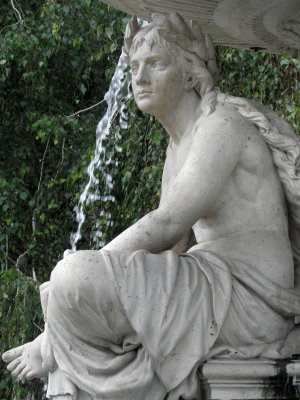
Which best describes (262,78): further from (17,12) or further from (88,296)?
(88,296)

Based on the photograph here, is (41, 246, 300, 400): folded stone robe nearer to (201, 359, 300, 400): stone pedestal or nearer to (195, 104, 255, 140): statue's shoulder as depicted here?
(201, 359, 300, 400): stone pedestal

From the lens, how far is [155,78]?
11.4 feet

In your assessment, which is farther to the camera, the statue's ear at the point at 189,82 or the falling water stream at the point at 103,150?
the falling water stream at the point at 103,150

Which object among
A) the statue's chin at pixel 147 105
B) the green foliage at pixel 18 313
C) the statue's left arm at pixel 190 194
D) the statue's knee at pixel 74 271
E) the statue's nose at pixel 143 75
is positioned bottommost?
the green foliage at pixel 18 313

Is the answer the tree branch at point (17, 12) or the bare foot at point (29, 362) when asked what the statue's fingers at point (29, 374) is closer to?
the bare foot at point (29, 362)

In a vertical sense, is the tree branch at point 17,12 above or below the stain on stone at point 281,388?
above

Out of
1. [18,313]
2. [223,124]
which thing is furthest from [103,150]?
[223,124]

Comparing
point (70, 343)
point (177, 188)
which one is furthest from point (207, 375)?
point (177, 188)

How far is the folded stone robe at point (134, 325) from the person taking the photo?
295 centimetres

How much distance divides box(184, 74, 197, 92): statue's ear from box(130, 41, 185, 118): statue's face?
0.02m

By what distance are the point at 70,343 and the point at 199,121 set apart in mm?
972

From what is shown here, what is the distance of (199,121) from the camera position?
3.44m

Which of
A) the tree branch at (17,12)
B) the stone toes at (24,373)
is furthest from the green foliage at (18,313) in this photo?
the stone toes at (24,373)

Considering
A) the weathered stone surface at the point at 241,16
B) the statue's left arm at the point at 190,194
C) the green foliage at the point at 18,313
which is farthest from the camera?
the green foliage at the point at 18,313
